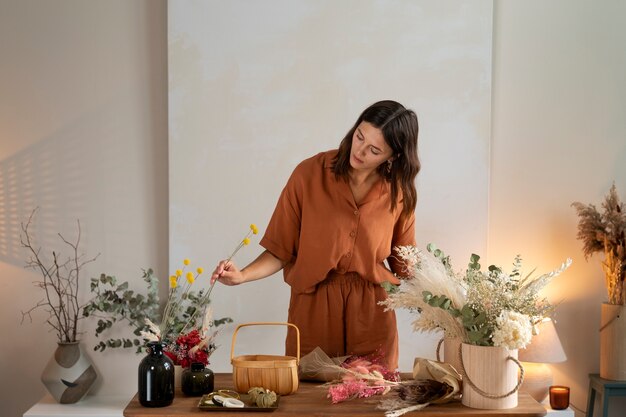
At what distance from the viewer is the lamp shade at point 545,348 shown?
368 centimetres

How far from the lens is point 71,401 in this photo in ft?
12.2

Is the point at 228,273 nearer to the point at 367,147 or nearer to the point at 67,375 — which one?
the point at 367,147

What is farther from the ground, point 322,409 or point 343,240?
point 343,240

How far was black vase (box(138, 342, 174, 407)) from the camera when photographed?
2.04 metres

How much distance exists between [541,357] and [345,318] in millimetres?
1374

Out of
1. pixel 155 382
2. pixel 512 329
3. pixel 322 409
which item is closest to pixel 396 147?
pixel 512 329

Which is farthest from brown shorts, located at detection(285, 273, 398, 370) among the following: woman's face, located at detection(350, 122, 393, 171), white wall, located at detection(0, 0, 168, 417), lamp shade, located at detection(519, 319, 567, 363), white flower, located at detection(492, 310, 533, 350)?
white wall, located at detection(0, 0, 168, 417)

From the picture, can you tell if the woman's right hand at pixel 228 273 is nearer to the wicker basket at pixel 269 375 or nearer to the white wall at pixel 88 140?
the wicker basket at pixel 269 375

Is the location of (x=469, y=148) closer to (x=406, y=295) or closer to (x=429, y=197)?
(x=429, y=197)

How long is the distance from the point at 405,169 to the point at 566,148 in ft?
5.40

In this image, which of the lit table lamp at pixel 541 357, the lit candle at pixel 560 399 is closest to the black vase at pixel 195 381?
the lit table lamp at pixel 541 357

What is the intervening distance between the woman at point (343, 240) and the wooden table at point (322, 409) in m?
Answer: 0.64

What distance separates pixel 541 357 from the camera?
368 centimetres

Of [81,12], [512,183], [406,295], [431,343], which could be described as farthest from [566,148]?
[81,12]
